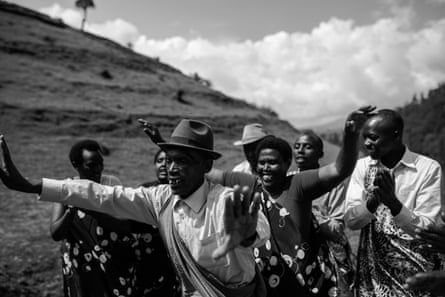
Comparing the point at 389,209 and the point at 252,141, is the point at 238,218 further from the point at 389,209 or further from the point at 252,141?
the point at 252,141

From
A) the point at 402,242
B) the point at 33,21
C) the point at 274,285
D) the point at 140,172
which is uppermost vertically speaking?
the point at 33,21

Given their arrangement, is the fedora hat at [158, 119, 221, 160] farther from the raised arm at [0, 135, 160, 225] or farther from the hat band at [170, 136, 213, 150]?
the raised arm at [0, 135, 160, 225]

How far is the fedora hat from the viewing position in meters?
2.39

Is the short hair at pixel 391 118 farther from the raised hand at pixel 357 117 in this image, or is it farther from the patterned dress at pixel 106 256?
the patterned dress at pixel 106 256

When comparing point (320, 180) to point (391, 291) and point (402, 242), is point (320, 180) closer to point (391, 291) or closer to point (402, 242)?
point (402, 242)

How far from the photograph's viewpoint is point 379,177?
2.24 metres

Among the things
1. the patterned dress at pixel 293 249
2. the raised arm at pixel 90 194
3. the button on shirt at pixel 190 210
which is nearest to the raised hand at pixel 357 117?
the patterned dress at pixel 293 249

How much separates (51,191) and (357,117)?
1.91 m

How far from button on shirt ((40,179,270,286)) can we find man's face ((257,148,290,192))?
0.63 m

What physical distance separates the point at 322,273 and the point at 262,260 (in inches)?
19.5

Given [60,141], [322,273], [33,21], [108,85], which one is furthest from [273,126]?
[322,273]

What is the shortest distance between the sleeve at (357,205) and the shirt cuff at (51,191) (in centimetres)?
194

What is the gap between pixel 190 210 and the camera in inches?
93.9

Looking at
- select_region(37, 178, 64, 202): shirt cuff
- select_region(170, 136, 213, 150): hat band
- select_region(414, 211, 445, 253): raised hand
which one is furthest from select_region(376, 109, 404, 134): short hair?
select_region(37, 178, 64, 202): shirt cuff
